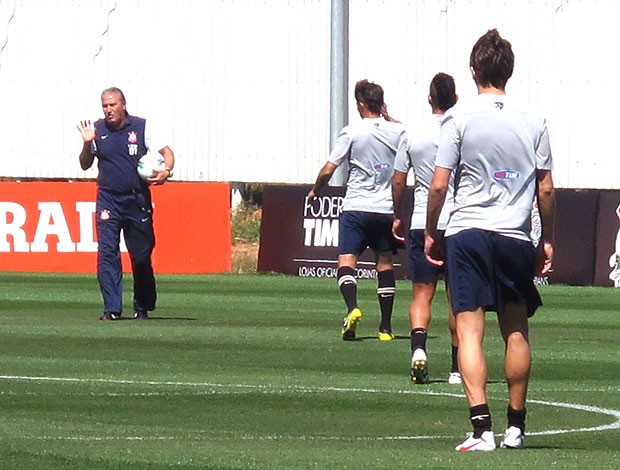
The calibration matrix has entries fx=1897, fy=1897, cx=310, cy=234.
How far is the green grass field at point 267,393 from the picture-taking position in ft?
29.0

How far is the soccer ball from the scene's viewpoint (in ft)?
56.4

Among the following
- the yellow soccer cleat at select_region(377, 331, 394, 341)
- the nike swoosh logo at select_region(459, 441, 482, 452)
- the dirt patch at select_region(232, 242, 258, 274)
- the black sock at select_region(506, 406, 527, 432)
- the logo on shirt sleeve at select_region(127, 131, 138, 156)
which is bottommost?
the dirt patch at select_region(232, 242, 258, 274)

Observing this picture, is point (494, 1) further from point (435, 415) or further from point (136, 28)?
point (435, 415)

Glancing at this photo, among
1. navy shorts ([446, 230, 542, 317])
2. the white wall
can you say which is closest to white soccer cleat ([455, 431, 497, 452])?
navy shorts ([446, 230, 542, 317])

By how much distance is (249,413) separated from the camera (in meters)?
10.7

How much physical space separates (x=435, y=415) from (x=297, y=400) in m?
1.03

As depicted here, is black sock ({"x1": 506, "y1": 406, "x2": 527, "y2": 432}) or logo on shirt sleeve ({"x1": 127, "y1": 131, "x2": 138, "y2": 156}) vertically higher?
logo on shirt sleeve ({"x1": 127, "y1": 131, "x2": 138, "y2": 156})

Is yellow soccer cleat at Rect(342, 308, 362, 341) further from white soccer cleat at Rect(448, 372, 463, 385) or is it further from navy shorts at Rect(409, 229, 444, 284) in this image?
white soccer cleat at Rect(448, 372, 463, 385)

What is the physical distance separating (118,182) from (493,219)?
8.56 metres

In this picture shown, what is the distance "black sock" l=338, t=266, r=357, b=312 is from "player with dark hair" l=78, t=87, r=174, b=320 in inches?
86.2

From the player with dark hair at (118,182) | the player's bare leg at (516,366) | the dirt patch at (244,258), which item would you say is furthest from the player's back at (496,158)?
the dirt patch at (244,258)

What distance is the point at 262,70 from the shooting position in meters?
38.5

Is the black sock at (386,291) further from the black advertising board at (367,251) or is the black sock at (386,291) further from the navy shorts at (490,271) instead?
the black advertising board at (367,251)

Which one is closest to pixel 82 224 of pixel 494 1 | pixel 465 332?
pixel 494 1
